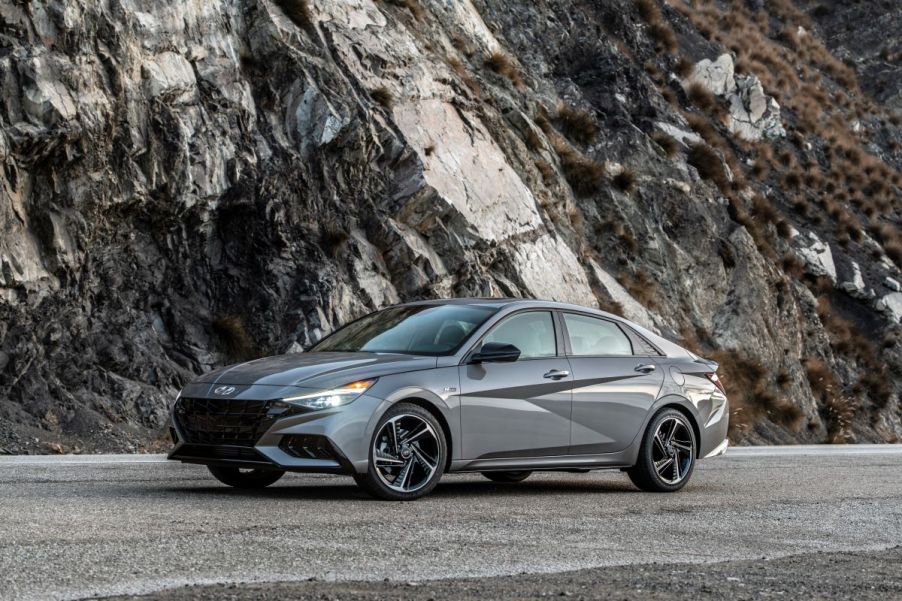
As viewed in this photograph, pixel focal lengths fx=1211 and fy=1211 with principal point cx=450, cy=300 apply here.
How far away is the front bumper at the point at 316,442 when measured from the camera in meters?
8.20

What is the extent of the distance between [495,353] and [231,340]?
1038 centimetres

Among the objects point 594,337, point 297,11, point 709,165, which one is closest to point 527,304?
point 594,337

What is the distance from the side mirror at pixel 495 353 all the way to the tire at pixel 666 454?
1736mm

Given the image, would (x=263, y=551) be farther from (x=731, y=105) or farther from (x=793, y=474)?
(x=731, y=105)

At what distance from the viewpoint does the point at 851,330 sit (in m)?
30.9

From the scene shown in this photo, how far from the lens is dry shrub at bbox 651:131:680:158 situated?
98.8ft

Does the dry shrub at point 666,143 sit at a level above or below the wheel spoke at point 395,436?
above

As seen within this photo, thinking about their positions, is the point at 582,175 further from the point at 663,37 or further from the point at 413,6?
the point at 663,37

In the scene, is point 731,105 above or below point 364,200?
above

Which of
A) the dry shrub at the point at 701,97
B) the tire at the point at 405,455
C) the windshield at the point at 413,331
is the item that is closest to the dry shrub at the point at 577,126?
the dry shrub at the point at 701,97

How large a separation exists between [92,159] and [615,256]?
12881mm

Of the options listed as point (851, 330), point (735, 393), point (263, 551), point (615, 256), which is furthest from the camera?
point (851, 330)

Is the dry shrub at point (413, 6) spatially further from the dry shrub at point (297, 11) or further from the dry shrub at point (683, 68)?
the dry shrub at point (683, 68)

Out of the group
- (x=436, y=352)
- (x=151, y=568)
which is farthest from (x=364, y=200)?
(x=151, y=568)
